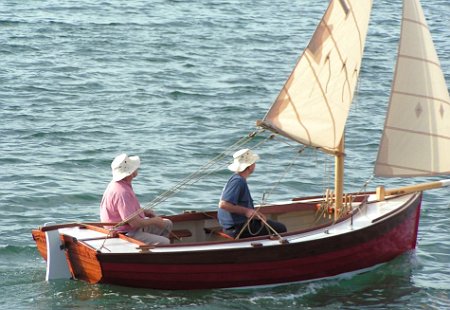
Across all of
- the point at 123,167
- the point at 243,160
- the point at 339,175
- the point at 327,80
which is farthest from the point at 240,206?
the point at 327,80

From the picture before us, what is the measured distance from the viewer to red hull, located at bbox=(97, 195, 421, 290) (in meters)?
13.3

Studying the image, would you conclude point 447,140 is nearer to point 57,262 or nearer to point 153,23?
point 57,262

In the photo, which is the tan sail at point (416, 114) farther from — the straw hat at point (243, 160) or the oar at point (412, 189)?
the straw hat at point (243, 160)

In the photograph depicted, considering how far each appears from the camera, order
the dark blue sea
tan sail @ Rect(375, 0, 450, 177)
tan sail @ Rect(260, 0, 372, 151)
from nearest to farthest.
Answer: tan sail @ Rect(260, 0, 372, 151)
the dark blue sea
tan sail @ Rect(375, 0, 450, 177)

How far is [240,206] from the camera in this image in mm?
14078

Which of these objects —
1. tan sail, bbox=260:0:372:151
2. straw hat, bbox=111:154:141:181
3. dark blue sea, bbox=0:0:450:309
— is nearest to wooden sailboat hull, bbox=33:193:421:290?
dark blue sea, bbox=0:0:450:309

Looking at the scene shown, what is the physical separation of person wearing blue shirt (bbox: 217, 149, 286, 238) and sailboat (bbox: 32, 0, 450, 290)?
0.20 m

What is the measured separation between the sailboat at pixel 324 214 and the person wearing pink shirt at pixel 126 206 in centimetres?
17

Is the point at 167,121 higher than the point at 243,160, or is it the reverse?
the point at 243,160

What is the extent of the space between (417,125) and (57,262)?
456 cm

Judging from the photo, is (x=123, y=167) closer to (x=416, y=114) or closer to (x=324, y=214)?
(x=324, y=214)

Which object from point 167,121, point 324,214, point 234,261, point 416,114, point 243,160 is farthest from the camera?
point 167,121

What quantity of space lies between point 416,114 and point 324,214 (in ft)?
5.76

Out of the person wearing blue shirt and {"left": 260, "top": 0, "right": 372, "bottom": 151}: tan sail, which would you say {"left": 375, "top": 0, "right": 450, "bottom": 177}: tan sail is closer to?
{"left": 260, "top": 0, "right": 372, "bottom": 151}: tan sail
